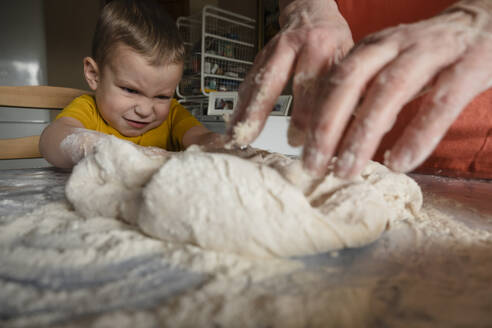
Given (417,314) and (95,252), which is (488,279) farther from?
(95,252)

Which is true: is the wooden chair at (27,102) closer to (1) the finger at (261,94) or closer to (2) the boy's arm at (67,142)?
(2) the boy's arm at (67,142)

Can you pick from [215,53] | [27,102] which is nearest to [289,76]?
[27,102]

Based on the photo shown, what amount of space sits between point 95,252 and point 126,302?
4.9 inches

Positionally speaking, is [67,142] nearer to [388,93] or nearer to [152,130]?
[152,130]

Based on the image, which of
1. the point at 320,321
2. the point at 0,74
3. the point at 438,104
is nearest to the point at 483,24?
the point at 438,104

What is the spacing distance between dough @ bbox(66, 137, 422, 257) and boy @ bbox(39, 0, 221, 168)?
59cm

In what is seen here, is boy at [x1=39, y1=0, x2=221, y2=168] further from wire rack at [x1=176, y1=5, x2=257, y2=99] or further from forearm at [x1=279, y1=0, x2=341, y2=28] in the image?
wire rack at [x1=176, y1=5, x2=257, y2=99]

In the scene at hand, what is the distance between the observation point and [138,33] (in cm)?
116

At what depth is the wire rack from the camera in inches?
115

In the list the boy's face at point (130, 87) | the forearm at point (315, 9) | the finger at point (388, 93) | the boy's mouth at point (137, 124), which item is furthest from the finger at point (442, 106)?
the boy's mouth at point (137, 124)

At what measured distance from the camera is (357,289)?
13.4 inches

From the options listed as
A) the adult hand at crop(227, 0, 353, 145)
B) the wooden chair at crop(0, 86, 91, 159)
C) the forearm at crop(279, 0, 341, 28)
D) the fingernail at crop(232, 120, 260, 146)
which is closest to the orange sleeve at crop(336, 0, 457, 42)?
the forearm at crop(279, 0, 341, 28)

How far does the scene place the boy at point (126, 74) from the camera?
1.14m

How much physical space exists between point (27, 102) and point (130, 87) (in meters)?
0.68
